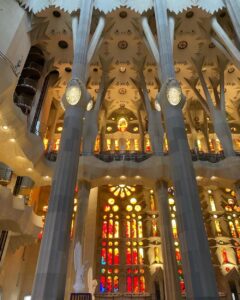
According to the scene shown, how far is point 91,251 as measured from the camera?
16.7 m

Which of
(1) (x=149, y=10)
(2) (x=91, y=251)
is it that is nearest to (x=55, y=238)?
(2) (x=91, y=251)

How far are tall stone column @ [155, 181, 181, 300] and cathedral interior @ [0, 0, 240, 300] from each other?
0.06 meters

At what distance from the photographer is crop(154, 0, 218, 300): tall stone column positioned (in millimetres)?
7324

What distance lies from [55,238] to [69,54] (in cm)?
1441

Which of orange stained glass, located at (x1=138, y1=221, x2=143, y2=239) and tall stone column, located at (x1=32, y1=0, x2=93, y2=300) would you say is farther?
orange stained glass, located at (x1=138, y1=221, x2=143, y2=239)

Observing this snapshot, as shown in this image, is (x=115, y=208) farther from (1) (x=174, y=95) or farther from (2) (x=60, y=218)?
(2) (x=60, y=218)

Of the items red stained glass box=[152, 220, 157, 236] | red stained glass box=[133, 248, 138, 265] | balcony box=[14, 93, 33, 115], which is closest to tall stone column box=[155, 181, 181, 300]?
red stained glass box=[152, 220, 157, 236]

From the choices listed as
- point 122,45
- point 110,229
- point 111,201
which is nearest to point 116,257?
point 110,229

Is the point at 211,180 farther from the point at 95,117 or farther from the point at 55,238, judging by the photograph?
the point at 55,238

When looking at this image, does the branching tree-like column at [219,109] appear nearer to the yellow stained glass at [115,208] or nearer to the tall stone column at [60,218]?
the tall stone column at [60,218]

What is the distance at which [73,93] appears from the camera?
1080 centimetres

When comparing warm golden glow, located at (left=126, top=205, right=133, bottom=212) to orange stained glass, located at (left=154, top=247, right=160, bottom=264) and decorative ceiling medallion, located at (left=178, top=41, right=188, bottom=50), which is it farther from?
decorative ceiling medallion, located at (left=178, top=41, right=188, bottom=50)

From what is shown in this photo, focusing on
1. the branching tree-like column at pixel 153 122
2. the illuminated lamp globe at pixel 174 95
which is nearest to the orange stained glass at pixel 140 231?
the branching tree-like column at pixel 153 122

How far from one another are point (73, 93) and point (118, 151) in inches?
295
